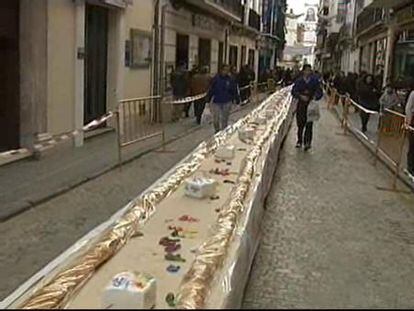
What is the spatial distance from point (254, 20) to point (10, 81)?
115 ft

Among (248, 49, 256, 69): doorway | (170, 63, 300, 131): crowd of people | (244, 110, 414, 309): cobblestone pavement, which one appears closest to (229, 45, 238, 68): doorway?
(170, 63, 300, 131): crowd of people

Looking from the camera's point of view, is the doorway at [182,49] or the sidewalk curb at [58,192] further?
the doorway at [182,49]

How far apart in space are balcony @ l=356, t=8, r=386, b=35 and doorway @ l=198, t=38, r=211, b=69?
7245mm

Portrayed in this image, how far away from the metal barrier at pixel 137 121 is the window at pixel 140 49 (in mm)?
2153

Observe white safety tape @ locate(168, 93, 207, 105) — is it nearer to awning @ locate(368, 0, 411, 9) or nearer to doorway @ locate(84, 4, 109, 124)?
doorway @ locate(84, 4, 109, 124)

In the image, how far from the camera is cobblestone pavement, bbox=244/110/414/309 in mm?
5371

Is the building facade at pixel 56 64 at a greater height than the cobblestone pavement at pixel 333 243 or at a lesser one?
greater

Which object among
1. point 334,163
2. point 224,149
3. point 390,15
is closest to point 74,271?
point 224,149

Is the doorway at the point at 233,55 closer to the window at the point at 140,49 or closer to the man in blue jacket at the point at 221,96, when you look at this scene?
the window at the point at 140,49

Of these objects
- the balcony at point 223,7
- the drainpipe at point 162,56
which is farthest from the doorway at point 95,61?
the balcony at point 223,7

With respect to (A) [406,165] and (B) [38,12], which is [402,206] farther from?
(B) [38,12]

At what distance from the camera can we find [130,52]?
17531 mm

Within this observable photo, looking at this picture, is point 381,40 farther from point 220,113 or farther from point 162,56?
point 220,113

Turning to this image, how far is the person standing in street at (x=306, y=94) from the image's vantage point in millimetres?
13953
